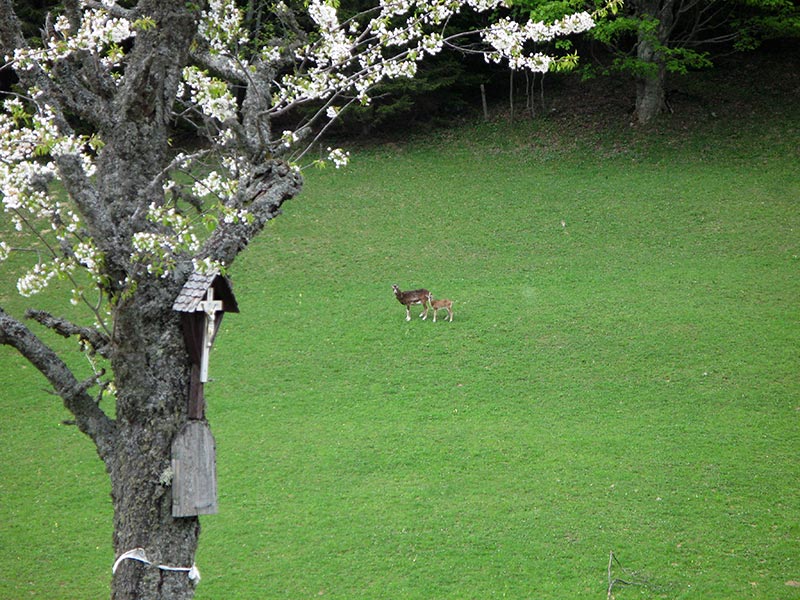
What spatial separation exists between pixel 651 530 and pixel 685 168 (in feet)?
49.2

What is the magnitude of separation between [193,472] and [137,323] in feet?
3.24

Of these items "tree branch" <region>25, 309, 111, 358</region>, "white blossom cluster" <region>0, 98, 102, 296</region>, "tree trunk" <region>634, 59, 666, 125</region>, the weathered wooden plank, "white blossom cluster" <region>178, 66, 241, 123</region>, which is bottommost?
the weathered wooden plank

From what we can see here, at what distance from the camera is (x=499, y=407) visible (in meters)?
12.9

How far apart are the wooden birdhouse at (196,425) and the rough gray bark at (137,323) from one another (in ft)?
0.23

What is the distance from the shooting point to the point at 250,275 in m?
18.7

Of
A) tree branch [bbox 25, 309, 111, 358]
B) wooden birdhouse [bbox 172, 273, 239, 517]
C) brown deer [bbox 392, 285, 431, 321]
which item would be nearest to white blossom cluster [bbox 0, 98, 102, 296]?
tree branch [bbox 25, 309, 111, 358]

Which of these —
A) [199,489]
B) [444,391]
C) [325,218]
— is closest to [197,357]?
[199,489]

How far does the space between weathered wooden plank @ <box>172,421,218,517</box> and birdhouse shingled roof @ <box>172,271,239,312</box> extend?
2.51 ft

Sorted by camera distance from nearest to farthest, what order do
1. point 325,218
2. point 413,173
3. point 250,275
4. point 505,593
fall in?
1. point 505,593
2. point 250,275
3. point 325,218
4. point 413,173

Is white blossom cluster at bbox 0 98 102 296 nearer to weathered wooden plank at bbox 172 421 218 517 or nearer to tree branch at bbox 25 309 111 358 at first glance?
tree branch at bbox 25 309 111 358

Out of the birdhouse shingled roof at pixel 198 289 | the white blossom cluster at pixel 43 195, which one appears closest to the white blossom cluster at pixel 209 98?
the white blossom cluster at pixel 43 195

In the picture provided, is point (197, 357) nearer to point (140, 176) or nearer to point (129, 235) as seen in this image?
point (129, 235)

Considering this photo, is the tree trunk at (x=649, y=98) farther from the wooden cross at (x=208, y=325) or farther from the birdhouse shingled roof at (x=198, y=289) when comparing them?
the wooden cross at (x=208, y=325)

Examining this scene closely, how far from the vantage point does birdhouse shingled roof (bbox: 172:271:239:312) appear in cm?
473
